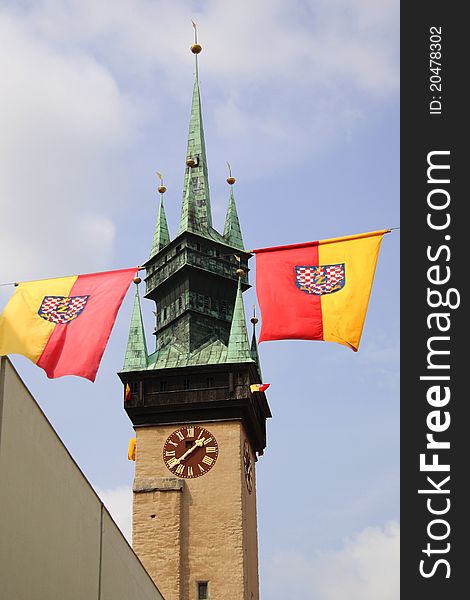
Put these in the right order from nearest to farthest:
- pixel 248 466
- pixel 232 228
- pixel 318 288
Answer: pixel 318 288, pixel 248 466, pixel 232 228

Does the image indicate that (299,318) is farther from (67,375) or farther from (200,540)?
(200,540)

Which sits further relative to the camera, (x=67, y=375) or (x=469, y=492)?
(x=67, y=375)

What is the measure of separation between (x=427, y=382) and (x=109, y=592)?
6894 millimetres

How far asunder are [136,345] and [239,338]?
4760mm

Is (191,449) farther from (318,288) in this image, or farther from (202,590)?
(318,288)

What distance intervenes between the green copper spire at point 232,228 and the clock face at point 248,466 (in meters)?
10.8

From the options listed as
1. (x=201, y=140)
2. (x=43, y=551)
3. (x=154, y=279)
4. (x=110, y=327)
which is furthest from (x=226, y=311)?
(x=43, y=551)

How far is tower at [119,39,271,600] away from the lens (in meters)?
49.3

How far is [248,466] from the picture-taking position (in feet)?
176

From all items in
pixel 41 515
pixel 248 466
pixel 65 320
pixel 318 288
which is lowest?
pixel 41 515

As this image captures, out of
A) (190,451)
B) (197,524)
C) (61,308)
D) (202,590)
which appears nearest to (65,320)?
(61,308)

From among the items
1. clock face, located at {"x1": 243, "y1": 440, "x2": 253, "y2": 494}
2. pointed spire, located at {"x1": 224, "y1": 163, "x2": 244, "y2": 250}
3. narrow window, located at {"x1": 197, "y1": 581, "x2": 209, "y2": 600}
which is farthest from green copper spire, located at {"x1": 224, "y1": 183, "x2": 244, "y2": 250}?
narrow window, located at {"x1": 197, "y1": 581, "x2": 209, "y2": 600}

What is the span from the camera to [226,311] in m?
57.3

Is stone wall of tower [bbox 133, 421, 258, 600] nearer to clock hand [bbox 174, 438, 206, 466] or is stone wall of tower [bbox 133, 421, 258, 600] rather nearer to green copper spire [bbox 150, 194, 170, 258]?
clock hand [bbox 174, 438, 206, 466]
